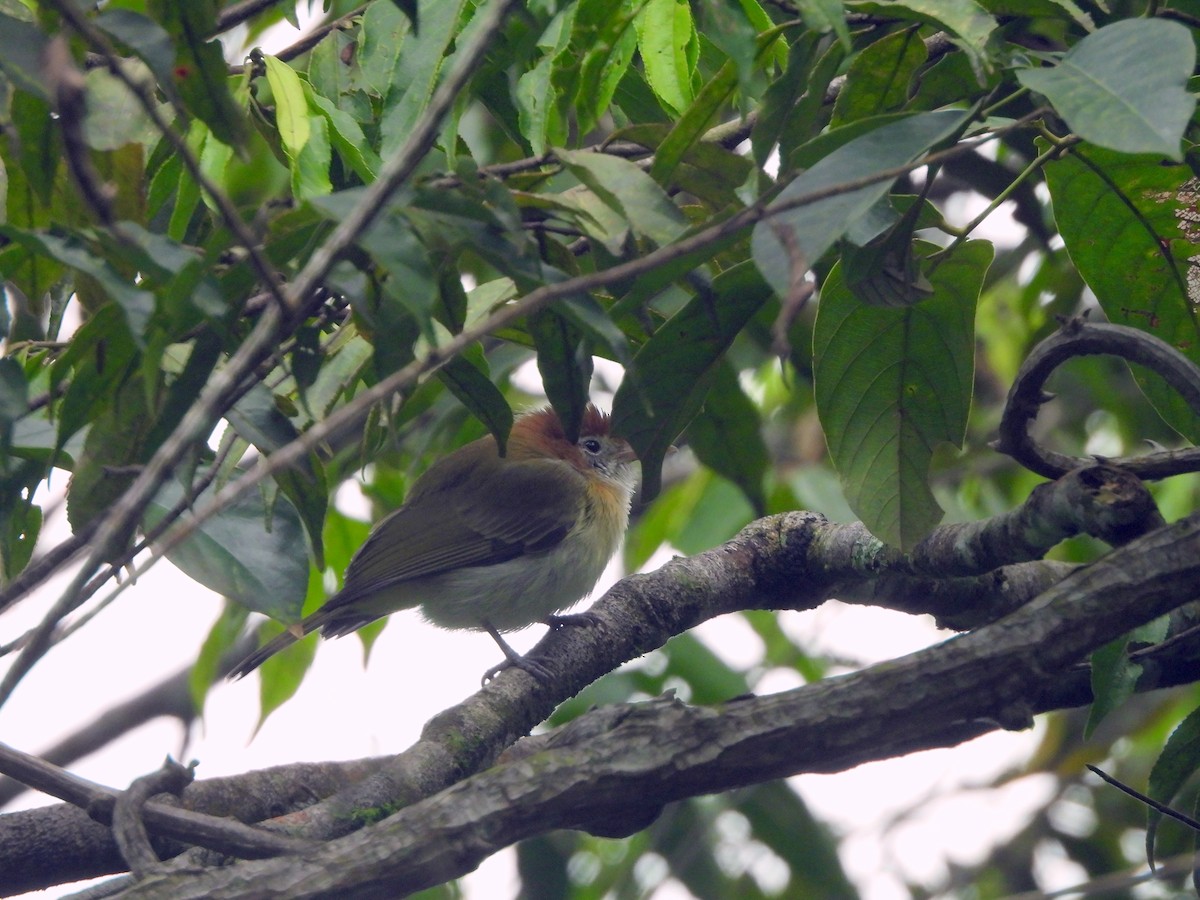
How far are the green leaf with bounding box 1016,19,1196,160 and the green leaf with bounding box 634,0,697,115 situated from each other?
818 millimetres

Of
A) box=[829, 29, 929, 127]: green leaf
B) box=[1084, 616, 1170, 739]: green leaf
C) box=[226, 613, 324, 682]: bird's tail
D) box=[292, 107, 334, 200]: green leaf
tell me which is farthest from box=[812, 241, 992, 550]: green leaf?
box=[226, 613, 324, 682]: bird's tail

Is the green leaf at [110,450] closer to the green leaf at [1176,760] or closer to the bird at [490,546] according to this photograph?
the green leaf at [1176,760]

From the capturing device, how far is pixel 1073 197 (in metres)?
2.25

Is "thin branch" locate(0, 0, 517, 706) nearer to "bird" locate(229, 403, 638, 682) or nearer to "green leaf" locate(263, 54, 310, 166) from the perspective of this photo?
"green leaf" locate(263, 54, 310, 166)

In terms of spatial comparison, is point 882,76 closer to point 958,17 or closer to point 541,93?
point 958,17

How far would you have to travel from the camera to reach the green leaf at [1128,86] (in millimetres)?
1392

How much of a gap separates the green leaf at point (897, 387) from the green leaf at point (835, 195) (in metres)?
0.60

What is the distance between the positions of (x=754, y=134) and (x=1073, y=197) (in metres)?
0.77

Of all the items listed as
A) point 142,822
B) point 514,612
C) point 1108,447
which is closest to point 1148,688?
point 142,822

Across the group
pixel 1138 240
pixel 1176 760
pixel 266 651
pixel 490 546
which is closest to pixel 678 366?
pixel 1138 240

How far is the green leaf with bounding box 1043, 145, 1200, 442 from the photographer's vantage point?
87.1 inches

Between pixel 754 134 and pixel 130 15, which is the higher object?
pixel 130 15

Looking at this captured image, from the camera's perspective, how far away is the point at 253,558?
2145mm

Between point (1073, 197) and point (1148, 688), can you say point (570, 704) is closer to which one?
point (1148, 688)
